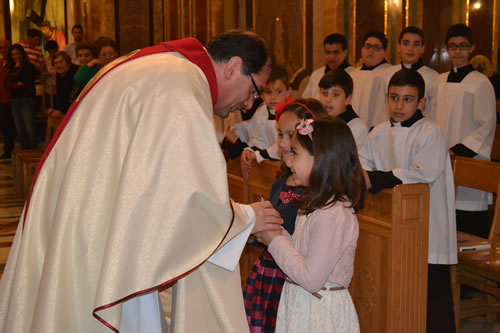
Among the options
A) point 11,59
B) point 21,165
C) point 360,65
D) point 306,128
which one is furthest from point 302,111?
point 11,59

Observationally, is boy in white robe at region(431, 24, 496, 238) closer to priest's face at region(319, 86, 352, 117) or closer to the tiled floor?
the tiled floor

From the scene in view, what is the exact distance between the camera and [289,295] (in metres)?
2.94

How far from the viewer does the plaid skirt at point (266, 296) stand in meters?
3.29

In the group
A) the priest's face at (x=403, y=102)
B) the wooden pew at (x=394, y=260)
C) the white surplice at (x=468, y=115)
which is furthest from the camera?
the white surplice at (x=468, y=115)

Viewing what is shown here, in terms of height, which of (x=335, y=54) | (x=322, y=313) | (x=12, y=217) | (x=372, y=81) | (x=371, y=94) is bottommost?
(x=12, y=217)

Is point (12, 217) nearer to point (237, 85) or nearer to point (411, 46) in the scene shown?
point (411, 46)

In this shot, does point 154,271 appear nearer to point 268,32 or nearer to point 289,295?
point 289,295

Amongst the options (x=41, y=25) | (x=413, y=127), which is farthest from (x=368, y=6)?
(x=41, y=25)

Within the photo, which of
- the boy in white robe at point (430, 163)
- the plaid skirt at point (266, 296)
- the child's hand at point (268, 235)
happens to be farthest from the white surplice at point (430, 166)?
the child's hand at point (268, 235)

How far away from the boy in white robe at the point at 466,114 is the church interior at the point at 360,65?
0.35 metres

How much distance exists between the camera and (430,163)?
389cm

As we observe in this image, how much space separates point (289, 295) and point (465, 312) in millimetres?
1787

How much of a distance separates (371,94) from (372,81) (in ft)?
0.41

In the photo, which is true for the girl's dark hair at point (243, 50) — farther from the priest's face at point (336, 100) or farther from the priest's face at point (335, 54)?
the priest's face at point (335, 54)
